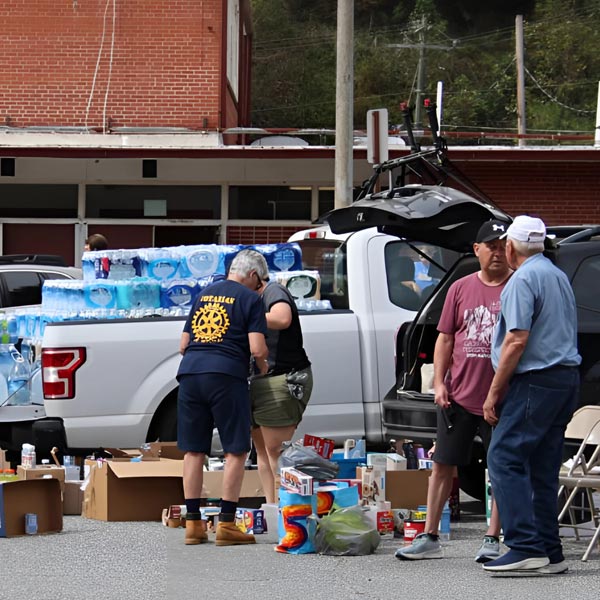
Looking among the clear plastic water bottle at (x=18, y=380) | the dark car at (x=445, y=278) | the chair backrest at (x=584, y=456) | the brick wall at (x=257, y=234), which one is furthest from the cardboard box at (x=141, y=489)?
the brick wall at (x=257, y=234)

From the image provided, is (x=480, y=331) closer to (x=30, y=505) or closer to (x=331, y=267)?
(x=30, y=505)

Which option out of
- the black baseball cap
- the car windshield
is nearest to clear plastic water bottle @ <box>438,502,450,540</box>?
the black baseball cap

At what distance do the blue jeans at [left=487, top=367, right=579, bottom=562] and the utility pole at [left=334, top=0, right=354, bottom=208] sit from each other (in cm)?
1071

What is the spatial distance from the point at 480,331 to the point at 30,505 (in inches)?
126

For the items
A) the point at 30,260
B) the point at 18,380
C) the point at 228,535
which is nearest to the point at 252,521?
the point at 228,535

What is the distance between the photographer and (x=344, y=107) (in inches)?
707

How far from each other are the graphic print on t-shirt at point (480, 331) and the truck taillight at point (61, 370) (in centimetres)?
369

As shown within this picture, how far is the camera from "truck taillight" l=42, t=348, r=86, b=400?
1030 centimetres

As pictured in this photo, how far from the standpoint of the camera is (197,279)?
1095 centimetres

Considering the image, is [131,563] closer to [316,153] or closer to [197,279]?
[197,279]

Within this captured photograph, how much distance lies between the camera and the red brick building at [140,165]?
2373 cm

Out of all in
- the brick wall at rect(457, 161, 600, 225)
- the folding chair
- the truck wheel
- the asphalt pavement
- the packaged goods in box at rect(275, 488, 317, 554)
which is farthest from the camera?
the brick wall at rect(457, 161, 600, 225)

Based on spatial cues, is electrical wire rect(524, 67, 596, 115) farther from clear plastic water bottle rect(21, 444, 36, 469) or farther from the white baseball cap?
the white baseball cap

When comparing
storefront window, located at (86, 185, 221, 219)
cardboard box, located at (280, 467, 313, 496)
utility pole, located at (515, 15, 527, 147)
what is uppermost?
utility pole, located at (515, 15, 527, 147)
